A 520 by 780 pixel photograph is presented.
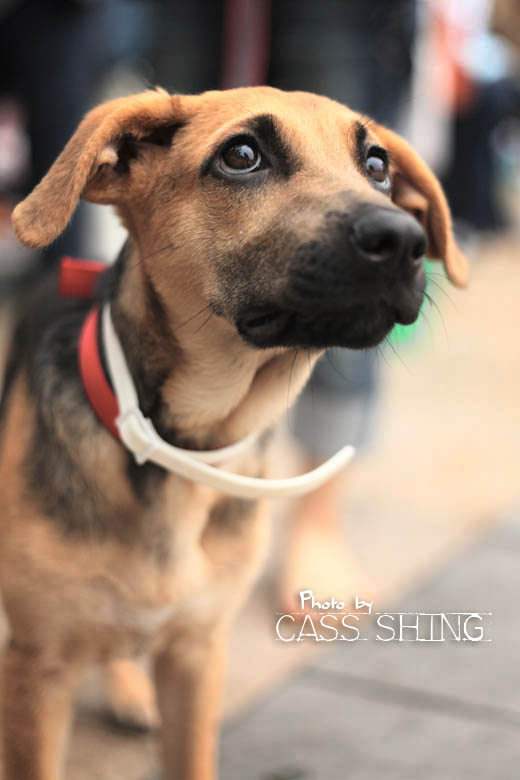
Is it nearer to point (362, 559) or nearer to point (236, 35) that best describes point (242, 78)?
point (236, 35)

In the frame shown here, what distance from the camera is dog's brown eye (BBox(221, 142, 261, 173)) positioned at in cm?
228

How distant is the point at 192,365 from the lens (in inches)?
94.8

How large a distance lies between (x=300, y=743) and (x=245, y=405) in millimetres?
1108

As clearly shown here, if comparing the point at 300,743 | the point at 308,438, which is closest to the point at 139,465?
the point at 300,743

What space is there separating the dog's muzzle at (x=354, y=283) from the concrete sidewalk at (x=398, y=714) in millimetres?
1361

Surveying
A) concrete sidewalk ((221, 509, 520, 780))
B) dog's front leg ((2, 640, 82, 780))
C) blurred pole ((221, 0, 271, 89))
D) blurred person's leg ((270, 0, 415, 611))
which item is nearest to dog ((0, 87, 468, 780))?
dog's front leg ((2, 640, 82, 780))

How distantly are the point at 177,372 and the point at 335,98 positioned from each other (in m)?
1.64

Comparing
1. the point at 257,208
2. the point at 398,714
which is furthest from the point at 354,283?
the point at 398,714

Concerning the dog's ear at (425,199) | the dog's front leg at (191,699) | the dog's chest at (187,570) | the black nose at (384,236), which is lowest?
the dog's front leg at (191,699)

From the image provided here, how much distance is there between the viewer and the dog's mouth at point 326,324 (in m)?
2.06

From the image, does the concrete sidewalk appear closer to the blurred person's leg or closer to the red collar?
the blurred person's leg

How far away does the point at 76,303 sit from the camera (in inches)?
114

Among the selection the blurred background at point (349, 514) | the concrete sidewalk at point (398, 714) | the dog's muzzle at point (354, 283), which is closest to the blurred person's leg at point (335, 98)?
the blurred background at point (349, 514)

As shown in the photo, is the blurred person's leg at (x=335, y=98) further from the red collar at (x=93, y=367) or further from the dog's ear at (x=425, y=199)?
the red collar at (x=93, y=367)
